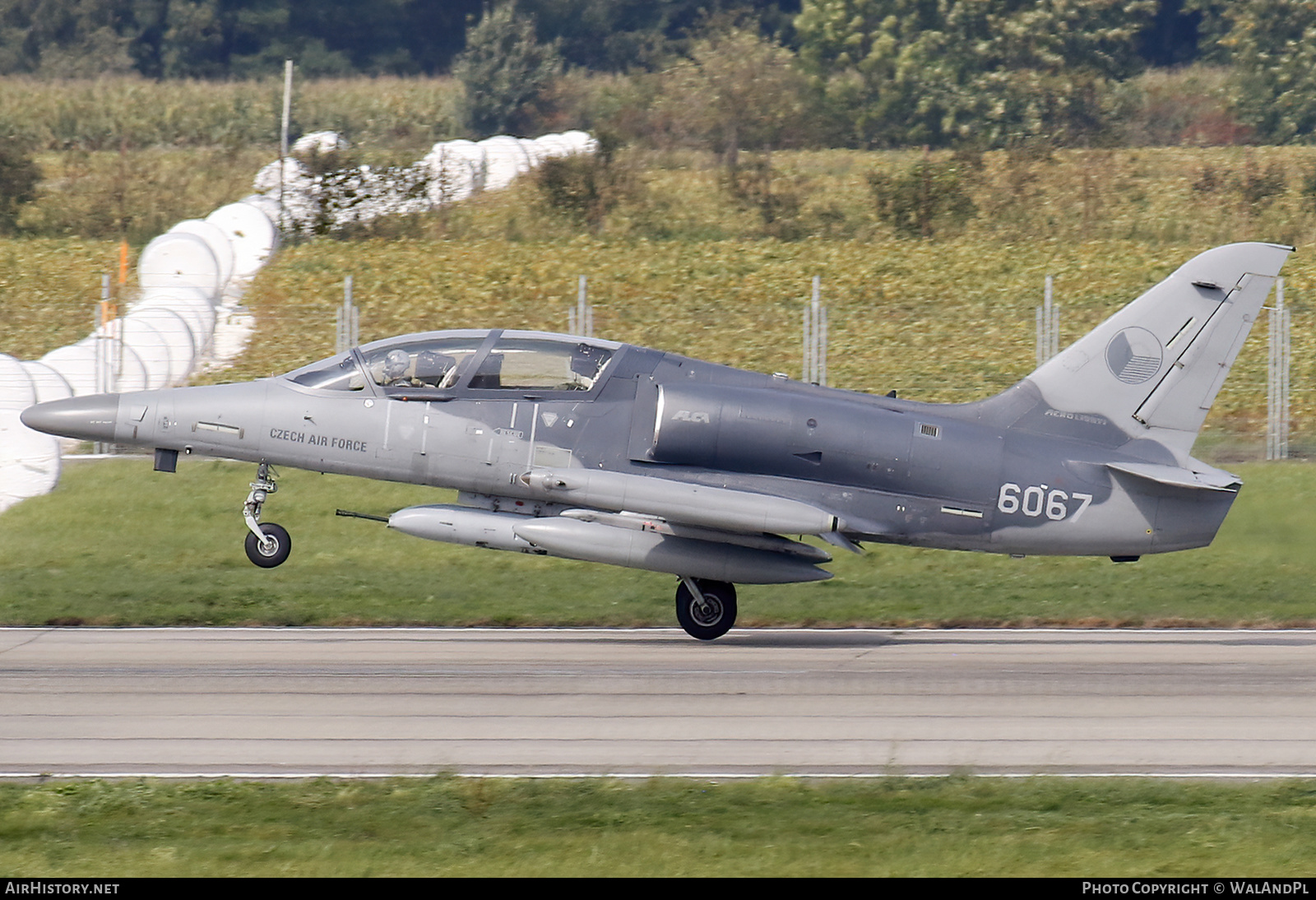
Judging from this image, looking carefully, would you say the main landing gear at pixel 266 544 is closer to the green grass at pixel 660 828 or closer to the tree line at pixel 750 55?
the green grass at pixel 660 828

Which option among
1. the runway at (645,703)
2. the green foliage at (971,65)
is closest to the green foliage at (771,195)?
the green foliage at (971,65)

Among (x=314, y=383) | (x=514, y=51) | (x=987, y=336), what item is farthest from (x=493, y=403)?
(x=514, y=51)

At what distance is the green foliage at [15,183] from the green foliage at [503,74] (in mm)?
24675

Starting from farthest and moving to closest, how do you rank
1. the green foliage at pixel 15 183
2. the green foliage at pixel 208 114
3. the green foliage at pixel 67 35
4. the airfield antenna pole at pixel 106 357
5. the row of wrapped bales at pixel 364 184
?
the green foliage at pixel 67 35
the green foliage at pixel 208 114
the green foliage at pixel 15 183
the row of wrapped bales at pixel 364 184
the airfield antenna pole at pixel 106 357

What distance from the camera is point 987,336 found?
1097 inches

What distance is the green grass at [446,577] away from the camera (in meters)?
17.2

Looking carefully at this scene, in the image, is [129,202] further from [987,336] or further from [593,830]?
[593,830]

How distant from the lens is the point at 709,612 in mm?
15711

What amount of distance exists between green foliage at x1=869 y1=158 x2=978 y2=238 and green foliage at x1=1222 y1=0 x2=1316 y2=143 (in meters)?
19.6

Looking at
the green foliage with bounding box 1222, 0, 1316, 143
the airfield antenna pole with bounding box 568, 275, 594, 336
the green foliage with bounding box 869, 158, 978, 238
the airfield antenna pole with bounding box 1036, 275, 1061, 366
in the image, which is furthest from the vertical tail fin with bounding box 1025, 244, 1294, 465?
the green foliage with bounding box 1222, 0, 1316, 143

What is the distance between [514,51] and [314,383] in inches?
2088

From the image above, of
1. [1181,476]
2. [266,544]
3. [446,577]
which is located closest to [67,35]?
[446,577]

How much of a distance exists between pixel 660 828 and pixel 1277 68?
171 feet

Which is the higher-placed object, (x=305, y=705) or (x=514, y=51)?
(x=514, y=51)
